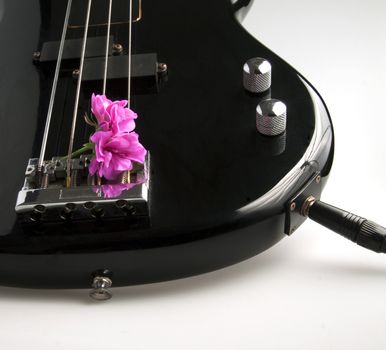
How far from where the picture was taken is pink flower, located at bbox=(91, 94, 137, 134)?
88cm

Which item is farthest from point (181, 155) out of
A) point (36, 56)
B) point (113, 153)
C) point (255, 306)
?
point (36, 56)

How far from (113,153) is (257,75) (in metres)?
0.27

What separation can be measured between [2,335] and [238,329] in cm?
29

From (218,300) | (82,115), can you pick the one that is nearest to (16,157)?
(82,115)

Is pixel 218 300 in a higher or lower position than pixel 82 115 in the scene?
lower

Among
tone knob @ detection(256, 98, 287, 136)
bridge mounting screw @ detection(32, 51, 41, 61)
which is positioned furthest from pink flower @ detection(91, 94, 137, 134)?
bridge mounting screw @ detection(32, 51, 41, 61)

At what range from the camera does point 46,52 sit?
3.78ft

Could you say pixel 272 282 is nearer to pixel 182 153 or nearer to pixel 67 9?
pixel 182 153

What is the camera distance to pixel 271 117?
959 mm

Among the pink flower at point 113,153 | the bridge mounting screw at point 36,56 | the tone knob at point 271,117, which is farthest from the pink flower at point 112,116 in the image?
the bridge mounting screw at point 36,56

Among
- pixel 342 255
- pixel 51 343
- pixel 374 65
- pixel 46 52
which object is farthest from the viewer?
pixel 374 65

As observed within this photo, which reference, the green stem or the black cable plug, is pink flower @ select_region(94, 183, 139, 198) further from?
the black cable plug

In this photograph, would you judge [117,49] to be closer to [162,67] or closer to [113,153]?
[162,67]

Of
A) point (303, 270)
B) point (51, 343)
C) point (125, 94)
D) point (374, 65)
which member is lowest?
point (51, 343)
